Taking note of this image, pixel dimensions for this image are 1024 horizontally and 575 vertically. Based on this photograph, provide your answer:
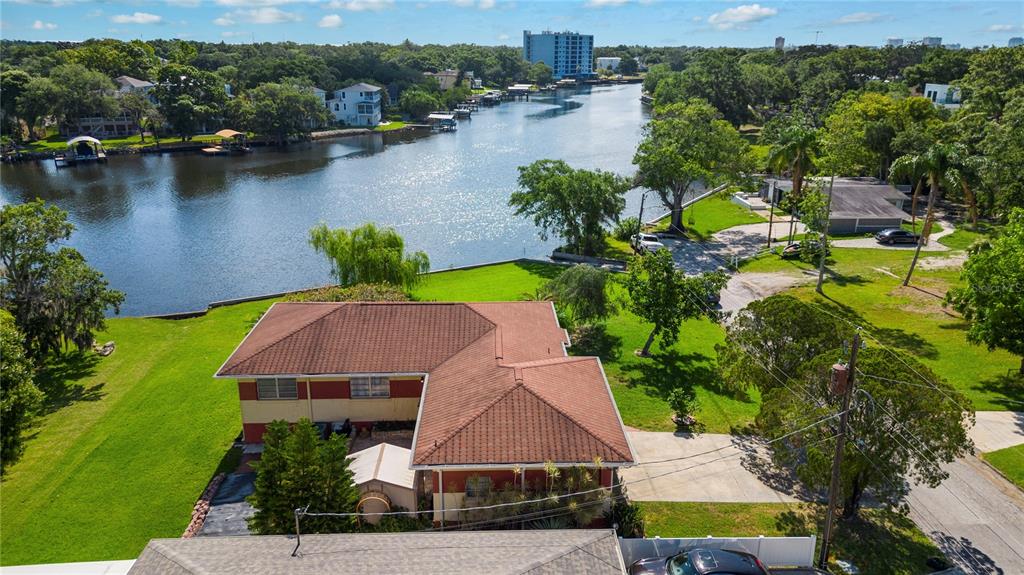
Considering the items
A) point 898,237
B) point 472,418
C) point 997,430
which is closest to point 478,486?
point 472,418

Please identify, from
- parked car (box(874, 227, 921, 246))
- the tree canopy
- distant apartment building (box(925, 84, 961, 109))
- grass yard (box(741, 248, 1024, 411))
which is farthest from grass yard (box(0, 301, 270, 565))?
distant apartment building (box(925, 84, 961, 109))

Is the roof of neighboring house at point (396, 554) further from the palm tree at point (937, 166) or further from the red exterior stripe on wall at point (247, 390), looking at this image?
the palm tree at point (937, 166)

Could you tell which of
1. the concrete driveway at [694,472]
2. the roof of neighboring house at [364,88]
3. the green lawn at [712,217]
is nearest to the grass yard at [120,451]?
the concrete driveway at [694,472]

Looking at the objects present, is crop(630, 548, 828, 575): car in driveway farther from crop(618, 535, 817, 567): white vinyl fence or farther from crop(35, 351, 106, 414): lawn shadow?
crop(35, 351, 106, 414): lawn shadow

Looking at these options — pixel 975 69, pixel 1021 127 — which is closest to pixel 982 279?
pixel 1021 127

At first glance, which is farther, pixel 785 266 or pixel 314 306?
pixel 785 266

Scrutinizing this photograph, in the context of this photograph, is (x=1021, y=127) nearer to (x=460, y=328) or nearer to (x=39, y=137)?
(x=460, y=328)
